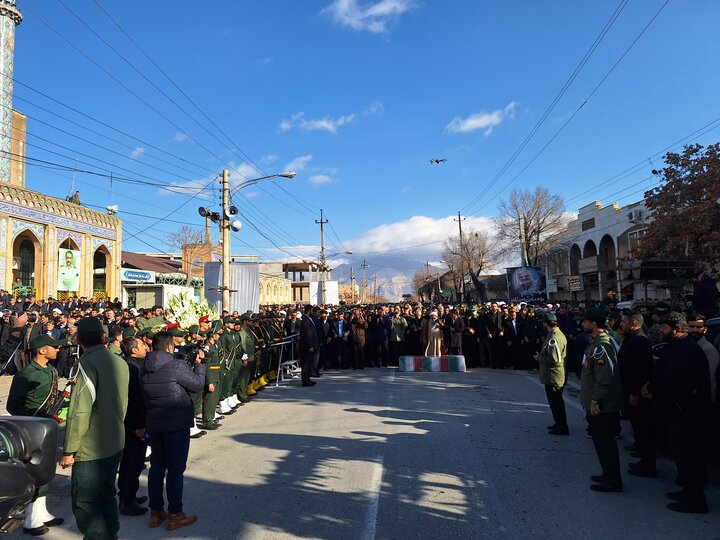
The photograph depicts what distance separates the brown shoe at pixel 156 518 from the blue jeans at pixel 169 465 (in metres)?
0.03

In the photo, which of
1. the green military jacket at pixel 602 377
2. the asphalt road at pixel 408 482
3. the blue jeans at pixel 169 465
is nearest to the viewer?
the asphalt road at pixel 408 482

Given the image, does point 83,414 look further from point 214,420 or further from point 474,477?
point 214,420

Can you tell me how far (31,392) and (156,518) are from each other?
173 centimetres

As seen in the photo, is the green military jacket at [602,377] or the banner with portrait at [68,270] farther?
the banner with portrait at [68,270]

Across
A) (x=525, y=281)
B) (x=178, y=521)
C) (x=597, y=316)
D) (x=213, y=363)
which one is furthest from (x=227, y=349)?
(x=525, y=281)

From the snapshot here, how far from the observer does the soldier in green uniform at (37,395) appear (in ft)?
14.3

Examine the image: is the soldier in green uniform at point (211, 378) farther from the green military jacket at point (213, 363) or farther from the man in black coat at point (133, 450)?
the man in black coat at point (133, 450)

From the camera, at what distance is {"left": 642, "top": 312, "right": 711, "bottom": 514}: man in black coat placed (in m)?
4.43

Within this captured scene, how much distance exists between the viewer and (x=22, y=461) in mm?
3510

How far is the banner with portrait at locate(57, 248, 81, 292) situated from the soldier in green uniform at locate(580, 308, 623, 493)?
100ft

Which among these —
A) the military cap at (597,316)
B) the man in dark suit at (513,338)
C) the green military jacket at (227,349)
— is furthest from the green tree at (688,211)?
the green military jacket at (227,349)

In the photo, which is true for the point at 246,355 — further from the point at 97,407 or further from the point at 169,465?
the point at 97,407

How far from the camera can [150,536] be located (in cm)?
420

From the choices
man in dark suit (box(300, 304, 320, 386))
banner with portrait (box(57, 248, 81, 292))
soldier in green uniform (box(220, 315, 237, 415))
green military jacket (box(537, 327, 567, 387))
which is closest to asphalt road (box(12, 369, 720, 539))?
soldier in green uniform (box(220, 315, 237, 415))
